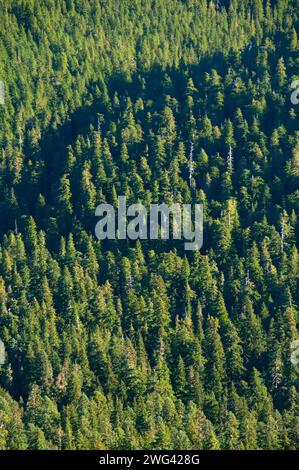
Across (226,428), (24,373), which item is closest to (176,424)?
(226,428)

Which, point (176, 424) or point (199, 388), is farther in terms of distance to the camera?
point (199, 388)
